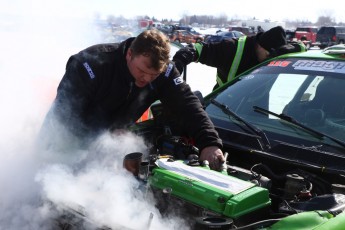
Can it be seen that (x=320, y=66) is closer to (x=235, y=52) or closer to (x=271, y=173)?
(x=271, y=173)

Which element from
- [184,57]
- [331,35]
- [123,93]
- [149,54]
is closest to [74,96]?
[123,93]

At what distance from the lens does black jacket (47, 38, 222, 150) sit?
2791 mm

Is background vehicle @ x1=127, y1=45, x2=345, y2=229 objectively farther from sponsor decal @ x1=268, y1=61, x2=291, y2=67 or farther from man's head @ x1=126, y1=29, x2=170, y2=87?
man's head @ x1=126, y1=29, x2=170, y2=87

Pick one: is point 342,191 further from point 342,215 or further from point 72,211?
point 72,211

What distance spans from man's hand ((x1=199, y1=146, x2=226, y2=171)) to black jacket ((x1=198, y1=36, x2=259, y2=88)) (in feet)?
6.73

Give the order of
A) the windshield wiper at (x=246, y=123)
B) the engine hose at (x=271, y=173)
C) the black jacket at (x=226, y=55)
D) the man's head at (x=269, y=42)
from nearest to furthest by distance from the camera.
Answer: the engine hose at (x=271, y=173) < the windshield wiper at (x=246, y=123) < the man's head at (x=269, y=42) < the black jacket at (x=226, y=55)

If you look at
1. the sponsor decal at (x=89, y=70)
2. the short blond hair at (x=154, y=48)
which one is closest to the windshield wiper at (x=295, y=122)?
the short blond hair at (x=154, y=48)

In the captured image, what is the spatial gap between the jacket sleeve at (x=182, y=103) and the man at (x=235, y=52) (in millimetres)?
1240

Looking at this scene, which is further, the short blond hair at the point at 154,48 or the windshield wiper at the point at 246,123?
the windshield wiper at the point at 246,123

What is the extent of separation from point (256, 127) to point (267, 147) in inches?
8.8

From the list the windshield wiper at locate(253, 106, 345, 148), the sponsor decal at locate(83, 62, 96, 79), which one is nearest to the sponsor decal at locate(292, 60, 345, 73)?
the windshield wiper at locate(253, 106, 345, 148)

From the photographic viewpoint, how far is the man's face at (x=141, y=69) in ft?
8.76

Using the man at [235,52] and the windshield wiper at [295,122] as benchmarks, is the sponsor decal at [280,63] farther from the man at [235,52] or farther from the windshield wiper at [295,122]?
the man at [235,52]

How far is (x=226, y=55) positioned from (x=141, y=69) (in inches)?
81.6
